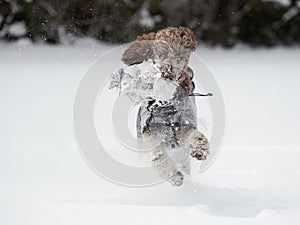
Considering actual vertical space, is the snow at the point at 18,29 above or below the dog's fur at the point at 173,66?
above

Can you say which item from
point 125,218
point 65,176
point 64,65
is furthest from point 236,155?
point 64,65

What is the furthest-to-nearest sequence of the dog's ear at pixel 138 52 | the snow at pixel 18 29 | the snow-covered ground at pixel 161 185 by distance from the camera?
the snow at pixel 18 29 < the dog's ear at pixel 138 52 < the snow-covered ground at pixel 161 185

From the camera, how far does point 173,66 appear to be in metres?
3.70

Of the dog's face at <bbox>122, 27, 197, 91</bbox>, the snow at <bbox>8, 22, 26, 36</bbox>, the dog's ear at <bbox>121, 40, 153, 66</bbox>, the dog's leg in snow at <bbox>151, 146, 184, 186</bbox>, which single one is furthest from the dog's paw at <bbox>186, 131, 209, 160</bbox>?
the snow at <bbox>8, 22, 26, 36</bbox>

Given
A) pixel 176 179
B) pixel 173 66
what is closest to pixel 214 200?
pixel 176 179

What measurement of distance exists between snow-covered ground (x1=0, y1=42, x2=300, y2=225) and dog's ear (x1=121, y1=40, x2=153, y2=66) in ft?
2.45

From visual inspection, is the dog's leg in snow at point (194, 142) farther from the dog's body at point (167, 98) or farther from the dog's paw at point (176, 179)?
the dog's paw at point (176, 179)

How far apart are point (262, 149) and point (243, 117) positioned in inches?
60.7

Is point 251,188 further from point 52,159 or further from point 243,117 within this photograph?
point 243,117

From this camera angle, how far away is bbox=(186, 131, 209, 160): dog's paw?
12.3 feet

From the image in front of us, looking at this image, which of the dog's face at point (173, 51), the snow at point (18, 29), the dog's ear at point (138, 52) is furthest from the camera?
the snow at point (18, 29)

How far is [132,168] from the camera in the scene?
4.40 metres

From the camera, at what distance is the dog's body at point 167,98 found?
3.71 metres

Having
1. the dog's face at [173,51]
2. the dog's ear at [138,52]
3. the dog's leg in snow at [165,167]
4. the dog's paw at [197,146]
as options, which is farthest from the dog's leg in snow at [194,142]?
the dog's ear at [138,52]
